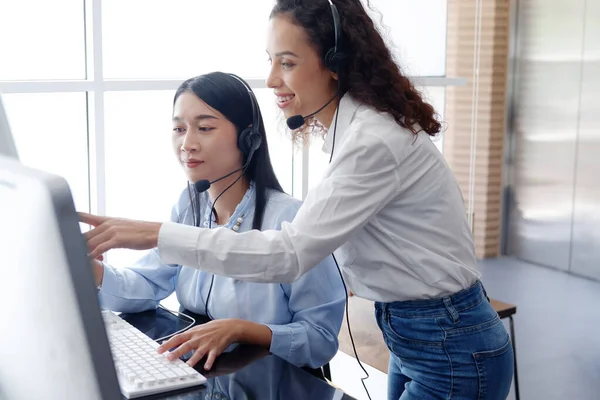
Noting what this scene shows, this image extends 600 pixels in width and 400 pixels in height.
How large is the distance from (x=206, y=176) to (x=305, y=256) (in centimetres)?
53

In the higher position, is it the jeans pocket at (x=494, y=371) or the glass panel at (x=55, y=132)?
the glass panel at (x=55, y=132)

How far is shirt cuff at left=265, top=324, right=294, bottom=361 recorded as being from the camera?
4.67 ft

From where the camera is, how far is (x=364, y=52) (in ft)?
4.64

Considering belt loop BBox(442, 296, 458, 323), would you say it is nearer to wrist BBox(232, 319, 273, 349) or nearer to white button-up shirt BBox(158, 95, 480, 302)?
white button-up shirt BBox(158, 95, 480, 302)

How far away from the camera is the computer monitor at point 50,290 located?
1.73 ft

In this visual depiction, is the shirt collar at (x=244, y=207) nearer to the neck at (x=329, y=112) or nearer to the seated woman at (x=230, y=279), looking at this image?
the seated woman at (x=230, y=279)

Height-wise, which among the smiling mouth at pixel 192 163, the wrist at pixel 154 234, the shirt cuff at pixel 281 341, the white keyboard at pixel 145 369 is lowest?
the shirt cuff at pixel 281 341

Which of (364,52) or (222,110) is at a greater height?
(364,52)

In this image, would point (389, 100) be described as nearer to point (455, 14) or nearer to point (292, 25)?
point (292, 25)

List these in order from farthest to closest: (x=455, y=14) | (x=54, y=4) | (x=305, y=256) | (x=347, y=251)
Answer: (x=455, y=14), (x=54, y=4), (x=347, y=251), (x=305, y=256)

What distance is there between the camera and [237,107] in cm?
174

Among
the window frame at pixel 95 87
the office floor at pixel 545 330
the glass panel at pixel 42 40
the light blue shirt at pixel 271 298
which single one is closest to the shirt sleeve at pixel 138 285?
the light blue shirt at pixel 271 298

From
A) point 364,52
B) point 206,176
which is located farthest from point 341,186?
point 206,176

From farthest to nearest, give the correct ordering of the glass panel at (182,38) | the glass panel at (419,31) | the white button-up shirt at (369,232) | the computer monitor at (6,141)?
the glass panel at (419,31)
the glass panel at (182,38)
the white button-up shirt at (369,232)
the computer monitor at (6,141)
